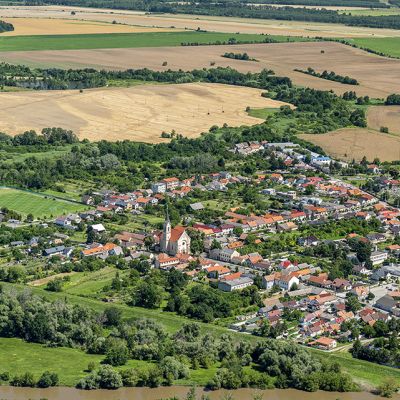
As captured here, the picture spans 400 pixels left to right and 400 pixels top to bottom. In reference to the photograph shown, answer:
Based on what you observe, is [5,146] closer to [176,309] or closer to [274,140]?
[274,140]

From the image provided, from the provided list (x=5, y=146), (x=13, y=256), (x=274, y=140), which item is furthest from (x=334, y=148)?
(x=13, y=256)

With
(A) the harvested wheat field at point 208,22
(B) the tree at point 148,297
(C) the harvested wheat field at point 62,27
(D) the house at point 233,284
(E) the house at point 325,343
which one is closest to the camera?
(E) the house at point 325,343

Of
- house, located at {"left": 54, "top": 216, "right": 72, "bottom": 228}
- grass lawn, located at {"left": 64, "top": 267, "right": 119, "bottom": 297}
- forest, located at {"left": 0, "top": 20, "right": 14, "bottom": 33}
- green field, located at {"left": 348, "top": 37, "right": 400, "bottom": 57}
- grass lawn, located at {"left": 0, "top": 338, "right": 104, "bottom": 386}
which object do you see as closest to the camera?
grass lawn, located at {"left": 0, "top": 338, "right": 104, "bottom": 386}

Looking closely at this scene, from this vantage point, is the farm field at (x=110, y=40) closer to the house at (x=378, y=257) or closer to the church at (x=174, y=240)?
the church at (x=174, y=240)

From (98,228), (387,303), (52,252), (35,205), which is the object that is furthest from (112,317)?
(35,205)

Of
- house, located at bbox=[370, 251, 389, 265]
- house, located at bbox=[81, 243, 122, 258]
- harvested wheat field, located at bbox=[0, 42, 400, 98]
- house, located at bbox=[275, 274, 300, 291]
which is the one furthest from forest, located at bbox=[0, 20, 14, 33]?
house, located at bbox=[275, 274, 300, 291]

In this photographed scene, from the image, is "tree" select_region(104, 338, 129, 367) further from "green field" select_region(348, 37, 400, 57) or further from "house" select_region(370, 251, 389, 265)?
"green field" select_region(348, 37, 400, 57)

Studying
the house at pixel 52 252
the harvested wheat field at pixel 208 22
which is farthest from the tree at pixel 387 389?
the harvested wheat field at pixel 208 22
